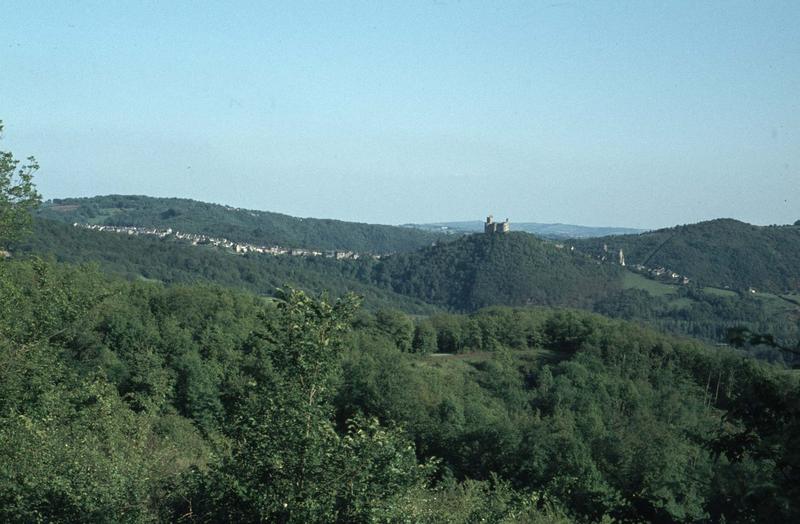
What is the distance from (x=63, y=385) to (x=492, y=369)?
37348 millimetres

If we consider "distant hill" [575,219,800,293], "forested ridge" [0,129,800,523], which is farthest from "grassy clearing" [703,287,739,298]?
"distant hill" [575,219,800,293]

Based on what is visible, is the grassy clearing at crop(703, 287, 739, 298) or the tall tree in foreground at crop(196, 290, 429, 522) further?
the grassy clearing at crop(703, 287, 739, 298)

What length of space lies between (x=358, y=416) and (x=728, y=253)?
11228 centimetres

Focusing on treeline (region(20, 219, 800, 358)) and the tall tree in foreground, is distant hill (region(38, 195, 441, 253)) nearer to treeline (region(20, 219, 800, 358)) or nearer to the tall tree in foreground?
treeline (region(20, 219, 800, 358))

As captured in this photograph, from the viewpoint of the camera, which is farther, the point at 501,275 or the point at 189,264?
the point at 501,275

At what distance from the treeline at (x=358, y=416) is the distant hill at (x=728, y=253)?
1942 inches

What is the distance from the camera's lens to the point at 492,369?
167 ft

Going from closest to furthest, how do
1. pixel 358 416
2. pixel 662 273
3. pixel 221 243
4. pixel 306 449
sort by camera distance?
pixel 306 449
pixel 358 416
pixel 662 273
pixel 221 243

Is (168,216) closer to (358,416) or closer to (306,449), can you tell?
(358,416)

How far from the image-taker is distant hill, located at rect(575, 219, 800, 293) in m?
99.6

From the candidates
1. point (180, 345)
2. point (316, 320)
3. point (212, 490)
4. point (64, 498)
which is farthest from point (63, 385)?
point (180, 345)

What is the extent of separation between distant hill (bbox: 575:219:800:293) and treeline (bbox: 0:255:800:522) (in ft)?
162

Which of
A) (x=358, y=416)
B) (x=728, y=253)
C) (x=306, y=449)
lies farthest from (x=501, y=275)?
(x=306, y=449)

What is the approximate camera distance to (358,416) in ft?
28.8
